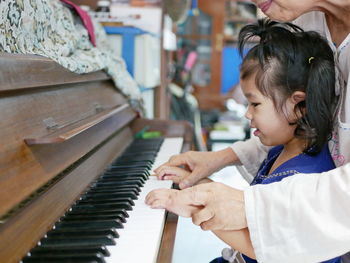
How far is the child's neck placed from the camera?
119cm

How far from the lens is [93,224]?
895 millimetres

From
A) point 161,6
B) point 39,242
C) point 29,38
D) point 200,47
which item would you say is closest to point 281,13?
point 29,38

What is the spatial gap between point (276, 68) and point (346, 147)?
0.27 metres

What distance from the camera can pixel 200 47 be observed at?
723 cm

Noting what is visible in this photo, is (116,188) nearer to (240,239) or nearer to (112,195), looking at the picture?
(112,195)

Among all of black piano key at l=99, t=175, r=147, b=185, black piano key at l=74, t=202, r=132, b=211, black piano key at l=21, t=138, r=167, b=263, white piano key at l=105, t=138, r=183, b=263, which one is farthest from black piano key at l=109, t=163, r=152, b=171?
black piano key at l=74, t=202, r=132, b=211

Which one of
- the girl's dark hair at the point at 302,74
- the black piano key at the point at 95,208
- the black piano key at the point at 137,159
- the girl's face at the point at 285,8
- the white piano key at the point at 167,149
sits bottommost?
the white piano key at the point at 167,149

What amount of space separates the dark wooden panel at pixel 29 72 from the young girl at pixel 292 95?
1.66 ft

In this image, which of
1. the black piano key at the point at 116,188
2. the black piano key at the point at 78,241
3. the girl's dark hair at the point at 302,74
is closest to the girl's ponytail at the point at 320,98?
the girl's dark hair at the point at 302,74

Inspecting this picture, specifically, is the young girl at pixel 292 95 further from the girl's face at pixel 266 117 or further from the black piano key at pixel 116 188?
the black piano key at pixel 116 188

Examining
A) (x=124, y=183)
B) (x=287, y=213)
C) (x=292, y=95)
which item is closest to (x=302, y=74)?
(x=292, y=95)

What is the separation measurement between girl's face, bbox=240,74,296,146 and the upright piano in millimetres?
318

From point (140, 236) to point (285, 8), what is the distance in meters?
0.66

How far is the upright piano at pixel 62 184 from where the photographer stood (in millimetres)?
781
